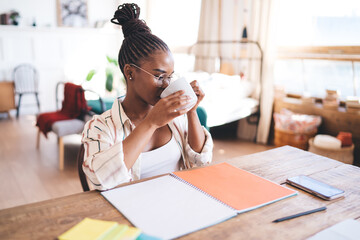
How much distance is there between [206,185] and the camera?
0.87m

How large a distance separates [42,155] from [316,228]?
9.91 feet

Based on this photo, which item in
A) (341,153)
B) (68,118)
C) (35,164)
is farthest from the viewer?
(68,118)

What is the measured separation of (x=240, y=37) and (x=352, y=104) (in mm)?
1676

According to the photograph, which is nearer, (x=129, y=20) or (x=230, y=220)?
(x=230, y=220)

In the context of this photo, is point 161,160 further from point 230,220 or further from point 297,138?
point 297,138

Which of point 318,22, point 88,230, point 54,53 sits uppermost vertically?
point 318,22

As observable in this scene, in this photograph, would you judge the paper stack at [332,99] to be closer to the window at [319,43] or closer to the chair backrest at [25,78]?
the window at [319,43]

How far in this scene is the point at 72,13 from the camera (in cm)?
549

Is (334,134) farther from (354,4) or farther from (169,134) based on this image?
(169,134)

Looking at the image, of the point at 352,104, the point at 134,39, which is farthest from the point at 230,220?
the point at 352,104

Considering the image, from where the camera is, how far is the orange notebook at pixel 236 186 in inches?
31.0

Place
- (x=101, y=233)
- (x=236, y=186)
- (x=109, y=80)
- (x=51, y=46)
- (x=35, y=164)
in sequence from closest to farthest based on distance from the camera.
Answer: (x=101, y=233), (x=236, y=186), (x=35, y=164), (x=51, y=46), (x=109, y=80)

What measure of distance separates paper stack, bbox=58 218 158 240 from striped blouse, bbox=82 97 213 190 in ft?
0.73

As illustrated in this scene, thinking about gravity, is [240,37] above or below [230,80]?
above
